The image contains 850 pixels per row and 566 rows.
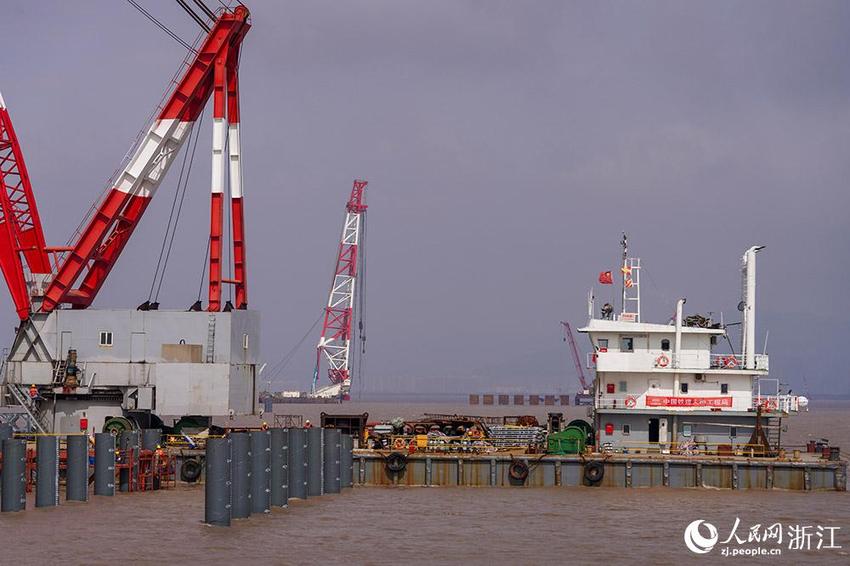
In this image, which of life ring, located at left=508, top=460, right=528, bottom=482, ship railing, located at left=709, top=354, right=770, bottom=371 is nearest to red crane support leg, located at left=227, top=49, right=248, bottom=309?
life ring, located at left=508, top=460, right=528, bottom=482

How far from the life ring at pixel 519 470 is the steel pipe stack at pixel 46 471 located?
59.1 feet

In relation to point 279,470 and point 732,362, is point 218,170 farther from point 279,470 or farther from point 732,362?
point 732,362

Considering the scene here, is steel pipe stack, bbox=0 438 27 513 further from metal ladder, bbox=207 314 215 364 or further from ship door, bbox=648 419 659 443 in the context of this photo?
ship door, bbox=648 419 659 443

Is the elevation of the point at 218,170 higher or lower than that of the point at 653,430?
higher

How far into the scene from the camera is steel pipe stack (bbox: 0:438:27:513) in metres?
41.8

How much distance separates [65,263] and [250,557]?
2819 centimetres

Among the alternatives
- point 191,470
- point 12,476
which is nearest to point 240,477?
point 12,476

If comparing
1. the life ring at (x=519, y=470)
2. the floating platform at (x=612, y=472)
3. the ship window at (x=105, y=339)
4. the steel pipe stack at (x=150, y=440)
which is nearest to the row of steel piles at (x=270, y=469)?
the floating platform at (x=612, y=472)

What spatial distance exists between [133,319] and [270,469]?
16898mm

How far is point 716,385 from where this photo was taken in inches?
2115

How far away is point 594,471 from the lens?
51406 millimetres

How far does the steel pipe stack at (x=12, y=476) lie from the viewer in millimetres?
41844

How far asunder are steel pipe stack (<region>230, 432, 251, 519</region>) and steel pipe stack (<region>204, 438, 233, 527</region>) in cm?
51

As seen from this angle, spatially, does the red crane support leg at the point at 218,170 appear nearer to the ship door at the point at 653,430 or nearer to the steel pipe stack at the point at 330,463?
the steel pipe stack at the point at 330,463
